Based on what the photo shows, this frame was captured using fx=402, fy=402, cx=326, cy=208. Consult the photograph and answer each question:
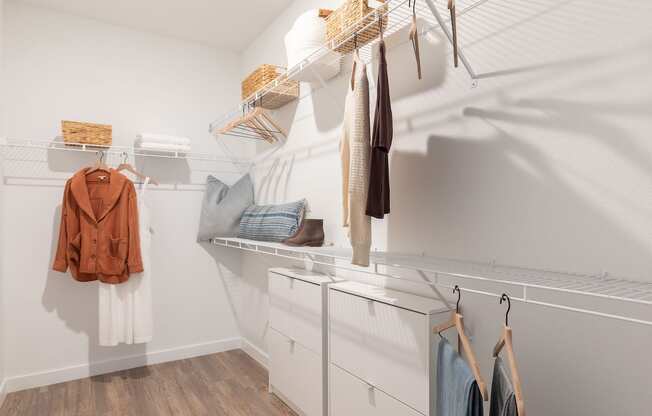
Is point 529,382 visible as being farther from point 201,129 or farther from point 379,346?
point 201,129

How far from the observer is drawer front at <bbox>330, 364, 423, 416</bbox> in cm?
152

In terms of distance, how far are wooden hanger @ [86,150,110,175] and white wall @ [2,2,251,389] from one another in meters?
0.08

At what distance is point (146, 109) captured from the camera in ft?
10.3

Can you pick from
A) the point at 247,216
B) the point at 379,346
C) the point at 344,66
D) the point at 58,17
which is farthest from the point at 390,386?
the point at 58,17

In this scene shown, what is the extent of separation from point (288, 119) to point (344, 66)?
75cm

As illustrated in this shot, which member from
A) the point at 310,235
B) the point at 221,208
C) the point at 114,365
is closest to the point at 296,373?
the point at 310,235

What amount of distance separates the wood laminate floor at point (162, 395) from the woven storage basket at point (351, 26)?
197cm

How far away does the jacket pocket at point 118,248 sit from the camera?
8.92 feet

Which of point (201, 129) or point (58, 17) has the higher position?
point (58, 17)

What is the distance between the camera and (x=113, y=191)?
277 cm

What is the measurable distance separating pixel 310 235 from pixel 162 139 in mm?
1461

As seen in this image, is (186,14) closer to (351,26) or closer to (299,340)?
(351,26)

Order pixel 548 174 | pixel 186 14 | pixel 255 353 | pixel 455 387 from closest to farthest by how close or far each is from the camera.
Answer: pixel 455 387
pixel 548 174
pixel 186 14
pixel 255 353

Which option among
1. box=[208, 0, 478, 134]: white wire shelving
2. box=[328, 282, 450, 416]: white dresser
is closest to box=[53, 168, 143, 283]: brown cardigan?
box=[208, 0, 478, 134]: white wire shelving
